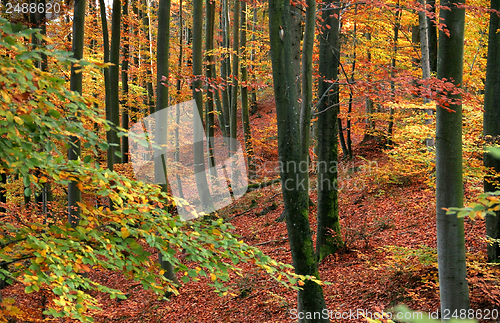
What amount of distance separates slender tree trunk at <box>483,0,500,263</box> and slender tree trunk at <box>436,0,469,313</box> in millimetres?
1611

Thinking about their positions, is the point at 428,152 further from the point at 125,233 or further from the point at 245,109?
the point at 245,109

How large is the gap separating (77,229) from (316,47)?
34.5ft

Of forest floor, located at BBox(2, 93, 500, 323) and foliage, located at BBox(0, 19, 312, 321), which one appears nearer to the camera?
foliage, located at BBox(0, 19, 312, 321)

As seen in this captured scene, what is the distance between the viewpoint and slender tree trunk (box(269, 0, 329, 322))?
4.31 meters

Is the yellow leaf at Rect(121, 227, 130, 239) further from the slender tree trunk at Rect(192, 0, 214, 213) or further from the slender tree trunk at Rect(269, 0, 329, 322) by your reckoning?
the slender tree trunk at Rect(192, 0, 214, 213)

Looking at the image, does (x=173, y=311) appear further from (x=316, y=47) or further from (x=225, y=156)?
(x=225, y=156)

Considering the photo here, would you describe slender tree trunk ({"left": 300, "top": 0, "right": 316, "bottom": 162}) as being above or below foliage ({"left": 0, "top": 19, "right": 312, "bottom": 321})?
above

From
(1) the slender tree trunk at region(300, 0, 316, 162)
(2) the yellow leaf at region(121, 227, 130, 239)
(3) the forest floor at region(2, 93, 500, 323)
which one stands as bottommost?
(3) the forest floor at region(2, 93, 500, 323)

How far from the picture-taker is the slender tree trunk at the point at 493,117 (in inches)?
200

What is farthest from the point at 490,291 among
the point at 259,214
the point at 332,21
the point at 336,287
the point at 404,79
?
the point at 259,214

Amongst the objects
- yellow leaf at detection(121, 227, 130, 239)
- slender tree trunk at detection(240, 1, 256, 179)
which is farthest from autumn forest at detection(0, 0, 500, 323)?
slender tree trunk at detection(240, 1, 256, 179)

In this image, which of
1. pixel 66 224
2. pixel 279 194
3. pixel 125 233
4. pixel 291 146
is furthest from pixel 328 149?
pixel 279 194

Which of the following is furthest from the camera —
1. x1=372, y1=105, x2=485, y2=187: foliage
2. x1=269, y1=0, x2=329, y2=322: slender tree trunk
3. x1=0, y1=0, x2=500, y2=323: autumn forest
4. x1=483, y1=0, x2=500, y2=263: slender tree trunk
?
x1=372, y1=105, x2=485, y2=187: foliage

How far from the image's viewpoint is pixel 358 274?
684 cm
